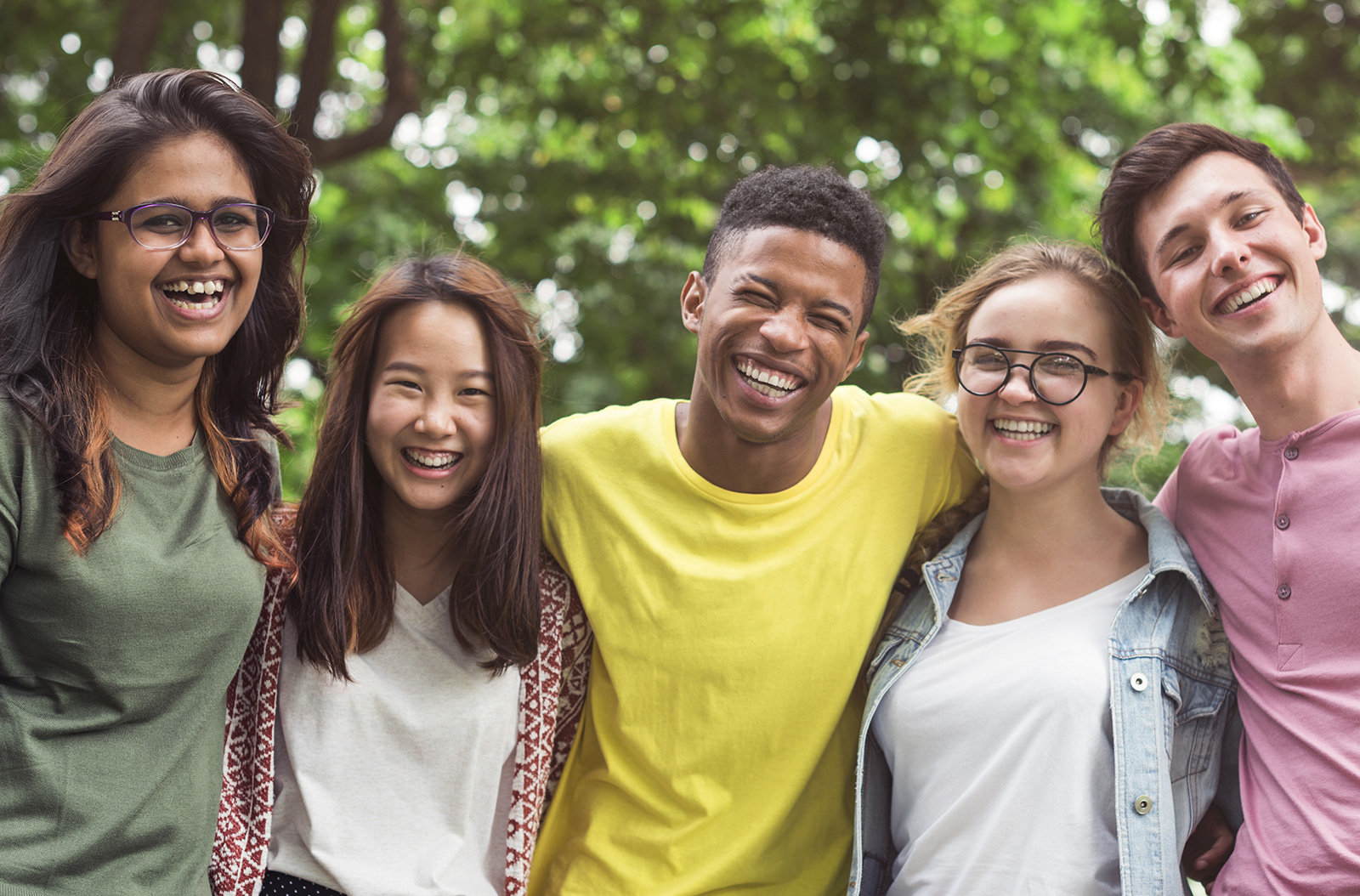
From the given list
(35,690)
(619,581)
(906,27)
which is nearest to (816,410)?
(619,581)

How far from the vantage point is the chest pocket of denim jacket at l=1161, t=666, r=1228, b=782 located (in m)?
2.49

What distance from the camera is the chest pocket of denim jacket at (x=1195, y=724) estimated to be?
249 cm

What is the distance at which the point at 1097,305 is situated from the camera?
2.70 metres

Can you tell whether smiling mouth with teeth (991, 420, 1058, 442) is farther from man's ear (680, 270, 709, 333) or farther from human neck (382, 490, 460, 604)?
human neck (382, 490, 460, 604)

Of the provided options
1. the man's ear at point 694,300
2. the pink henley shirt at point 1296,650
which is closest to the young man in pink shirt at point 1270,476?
the pink henley shirt at point 1296,650

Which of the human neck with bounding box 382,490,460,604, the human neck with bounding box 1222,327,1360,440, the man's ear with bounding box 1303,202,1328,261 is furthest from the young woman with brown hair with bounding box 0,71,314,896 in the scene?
the man's ear with bounding box 1303,202,1328,261

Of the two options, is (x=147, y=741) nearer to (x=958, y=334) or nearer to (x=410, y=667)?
(x=410, y=667)

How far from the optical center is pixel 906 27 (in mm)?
6395

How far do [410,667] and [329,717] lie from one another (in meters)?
0.21

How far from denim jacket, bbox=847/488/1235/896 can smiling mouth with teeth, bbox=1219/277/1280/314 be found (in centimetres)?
55

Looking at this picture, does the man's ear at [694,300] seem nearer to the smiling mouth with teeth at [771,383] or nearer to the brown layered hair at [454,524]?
the smiling mouth with teeth at [771,383]

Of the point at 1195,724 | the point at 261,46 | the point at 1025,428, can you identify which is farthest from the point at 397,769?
the point at 261,46

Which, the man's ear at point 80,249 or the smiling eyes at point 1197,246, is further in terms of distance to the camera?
the smiling eyes at point 1197,246

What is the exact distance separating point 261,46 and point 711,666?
4637 millimetres
